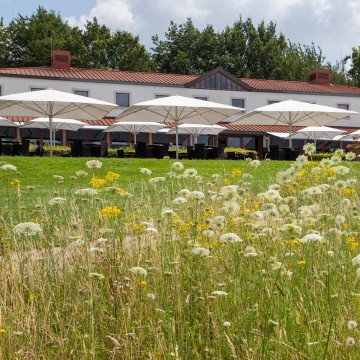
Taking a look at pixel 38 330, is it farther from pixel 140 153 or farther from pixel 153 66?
pixel 153 66

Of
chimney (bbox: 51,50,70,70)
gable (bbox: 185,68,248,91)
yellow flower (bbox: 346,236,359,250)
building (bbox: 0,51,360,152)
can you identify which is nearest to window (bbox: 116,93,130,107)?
building (bbox: 0,51,360,152)

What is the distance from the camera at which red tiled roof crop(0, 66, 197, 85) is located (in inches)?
1389

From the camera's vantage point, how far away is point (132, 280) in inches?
168

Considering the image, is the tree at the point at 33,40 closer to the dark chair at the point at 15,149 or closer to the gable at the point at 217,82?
the gable at the point at 217,82

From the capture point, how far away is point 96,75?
36.8 metres

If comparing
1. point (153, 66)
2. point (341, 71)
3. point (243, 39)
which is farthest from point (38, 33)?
point (341, 71)

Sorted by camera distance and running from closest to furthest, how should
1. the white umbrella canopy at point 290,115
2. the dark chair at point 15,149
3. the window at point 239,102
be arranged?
1. the white umbrella canopy at point 290,115
2. the dark chair at point 15,149
3. the window at point 239,102

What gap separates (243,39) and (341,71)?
1559 cm

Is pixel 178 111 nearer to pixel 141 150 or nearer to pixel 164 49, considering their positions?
A: pixel 141 150

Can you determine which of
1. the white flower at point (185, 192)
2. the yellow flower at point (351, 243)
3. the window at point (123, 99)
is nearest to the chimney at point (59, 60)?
the window at point (123, 99)

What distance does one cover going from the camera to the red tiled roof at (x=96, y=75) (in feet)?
116

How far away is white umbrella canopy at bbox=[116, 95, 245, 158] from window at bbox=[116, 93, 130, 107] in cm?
1371

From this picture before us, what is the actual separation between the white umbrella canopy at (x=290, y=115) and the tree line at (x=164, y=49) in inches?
1146

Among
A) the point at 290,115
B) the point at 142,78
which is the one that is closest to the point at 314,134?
the point at 142,78
